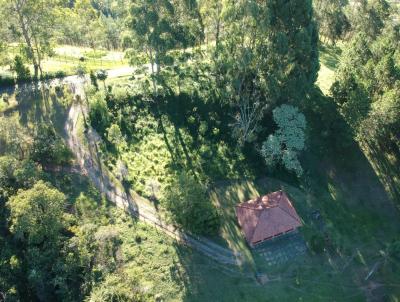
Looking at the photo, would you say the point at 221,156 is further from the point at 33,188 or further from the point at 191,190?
the point at 33,188

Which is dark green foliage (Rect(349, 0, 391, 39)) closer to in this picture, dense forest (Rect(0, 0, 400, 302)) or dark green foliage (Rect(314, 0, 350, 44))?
dark green foliage (Rect(314, 0, 350, 44))

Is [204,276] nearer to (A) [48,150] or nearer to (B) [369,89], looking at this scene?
(A) [48,150]

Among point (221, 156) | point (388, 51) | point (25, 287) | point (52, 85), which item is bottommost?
point (25, 287)

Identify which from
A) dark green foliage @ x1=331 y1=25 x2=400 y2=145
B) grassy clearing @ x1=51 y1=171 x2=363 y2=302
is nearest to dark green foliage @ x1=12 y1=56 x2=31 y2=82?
grassy clearing @ x1=51 y1=171 x2=363 y2=302

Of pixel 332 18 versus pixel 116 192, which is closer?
pixel 116 192

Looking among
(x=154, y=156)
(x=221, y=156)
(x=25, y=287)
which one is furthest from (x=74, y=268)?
(x=221, y=156)

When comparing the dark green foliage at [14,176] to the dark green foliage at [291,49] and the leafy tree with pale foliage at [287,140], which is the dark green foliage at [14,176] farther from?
the dark green foliage at [291,49]

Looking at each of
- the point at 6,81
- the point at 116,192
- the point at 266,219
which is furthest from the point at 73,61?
the point at 266,219
